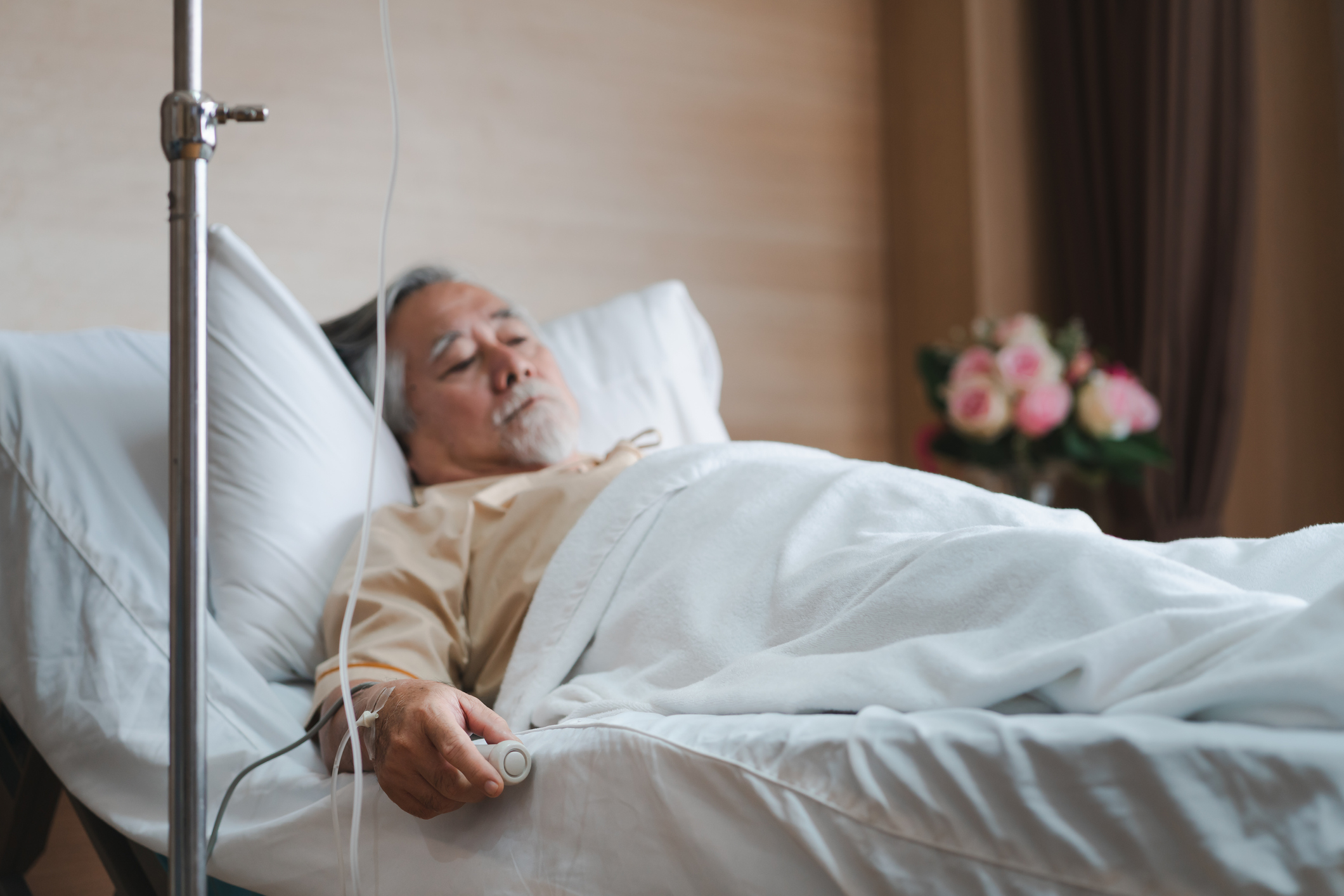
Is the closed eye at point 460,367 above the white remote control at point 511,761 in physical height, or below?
above

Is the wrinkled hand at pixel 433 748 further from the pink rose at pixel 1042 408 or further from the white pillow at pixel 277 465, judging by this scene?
the pink rose at pixel 1042 408

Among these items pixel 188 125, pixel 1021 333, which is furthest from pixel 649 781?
pixel 1021 333

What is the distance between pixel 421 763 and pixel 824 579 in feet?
1.06

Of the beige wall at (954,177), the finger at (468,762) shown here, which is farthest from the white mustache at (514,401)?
the beige wall at (954,177)

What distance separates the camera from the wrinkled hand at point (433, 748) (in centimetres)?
70

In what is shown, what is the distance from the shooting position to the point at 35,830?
1.24 m

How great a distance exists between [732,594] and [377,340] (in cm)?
76

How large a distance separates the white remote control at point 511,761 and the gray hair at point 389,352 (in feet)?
2.66

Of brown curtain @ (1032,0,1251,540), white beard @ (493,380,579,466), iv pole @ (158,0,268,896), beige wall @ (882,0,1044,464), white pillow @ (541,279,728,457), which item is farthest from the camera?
beige wall @ (882,0,1044,464)

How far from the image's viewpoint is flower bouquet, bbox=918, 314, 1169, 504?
78.4 inches

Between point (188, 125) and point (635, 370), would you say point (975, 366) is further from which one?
point (188, 125)

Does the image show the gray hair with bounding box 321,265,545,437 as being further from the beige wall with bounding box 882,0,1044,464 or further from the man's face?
the beige wall with bounding box 882,0,1044,464

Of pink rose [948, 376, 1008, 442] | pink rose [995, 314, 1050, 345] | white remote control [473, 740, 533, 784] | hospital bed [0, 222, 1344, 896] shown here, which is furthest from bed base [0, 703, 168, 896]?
pink rose [995, 314, 1050, 345]

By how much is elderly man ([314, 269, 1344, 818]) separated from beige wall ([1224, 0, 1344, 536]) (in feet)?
4.82
